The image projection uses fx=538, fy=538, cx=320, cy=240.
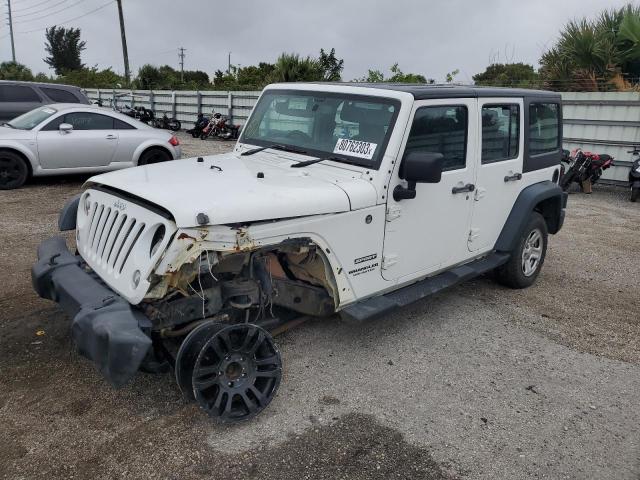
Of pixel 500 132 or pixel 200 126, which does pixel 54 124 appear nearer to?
pixel 500 132

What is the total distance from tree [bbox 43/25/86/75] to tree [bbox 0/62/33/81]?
63.8 ft

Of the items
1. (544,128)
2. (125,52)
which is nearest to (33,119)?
(544,128)

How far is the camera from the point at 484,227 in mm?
4883

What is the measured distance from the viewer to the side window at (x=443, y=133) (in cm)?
395

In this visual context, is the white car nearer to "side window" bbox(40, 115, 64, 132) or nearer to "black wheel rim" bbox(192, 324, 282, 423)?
"side window" bbox(40, 115, 64, 132)

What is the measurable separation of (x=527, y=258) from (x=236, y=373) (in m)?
3.58

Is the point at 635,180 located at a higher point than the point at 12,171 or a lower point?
lower

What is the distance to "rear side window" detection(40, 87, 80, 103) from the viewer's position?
12422mm

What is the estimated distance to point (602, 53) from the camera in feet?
41.4

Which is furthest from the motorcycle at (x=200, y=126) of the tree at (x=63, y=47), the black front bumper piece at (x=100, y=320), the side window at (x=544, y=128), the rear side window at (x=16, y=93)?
the tree at (x=63, y=47)

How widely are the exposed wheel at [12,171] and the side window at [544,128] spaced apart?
8.16m

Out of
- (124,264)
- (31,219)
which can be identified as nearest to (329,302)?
(124,264)

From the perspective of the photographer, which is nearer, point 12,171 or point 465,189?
point 465,189

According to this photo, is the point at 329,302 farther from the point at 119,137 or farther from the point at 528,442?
the point at 119,137
